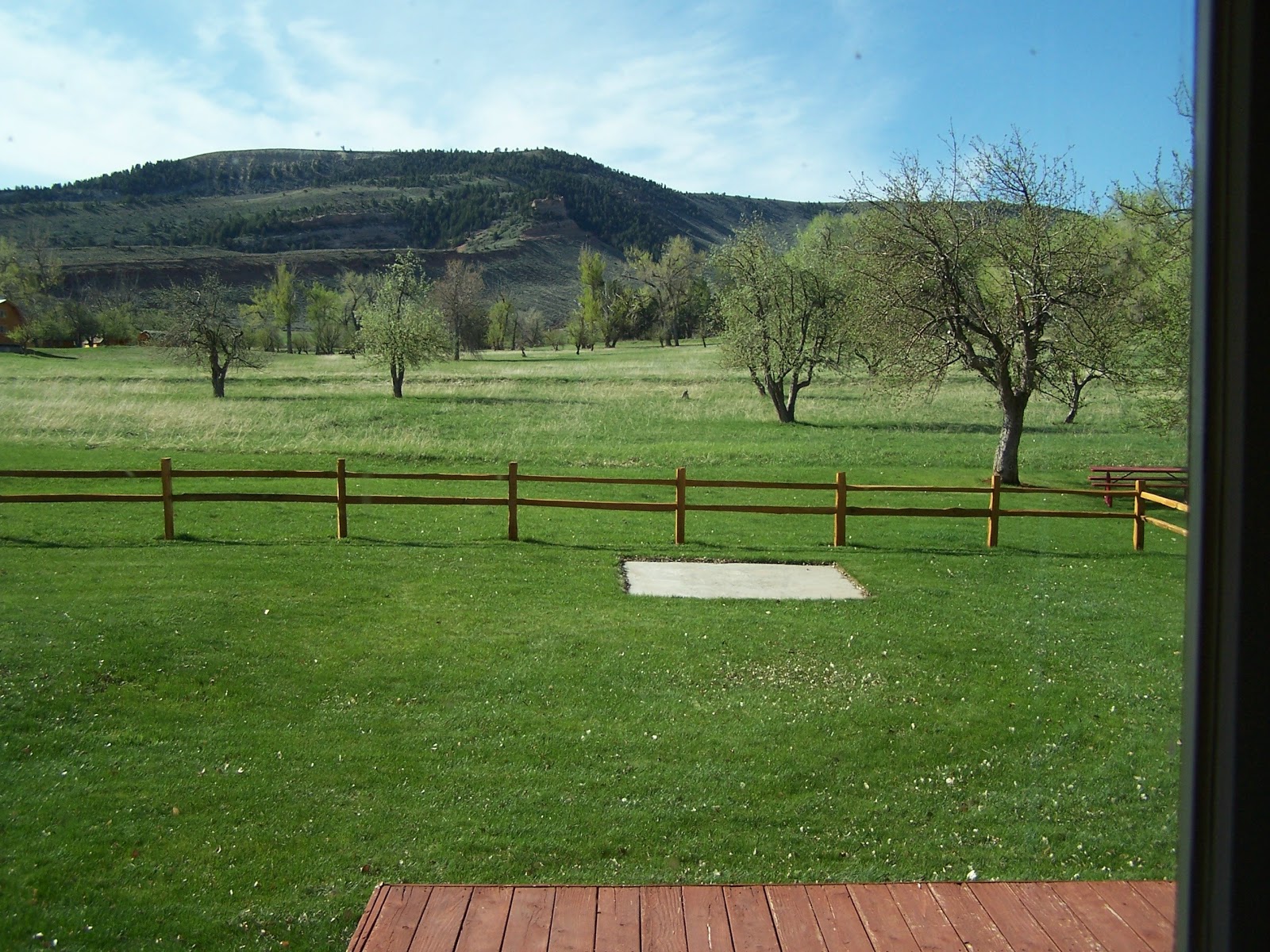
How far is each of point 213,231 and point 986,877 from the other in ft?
147

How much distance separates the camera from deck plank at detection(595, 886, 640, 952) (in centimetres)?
311

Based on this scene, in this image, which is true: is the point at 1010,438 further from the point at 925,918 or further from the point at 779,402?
the point at 925,918

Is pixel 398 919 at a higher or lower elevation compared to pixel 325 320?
lower

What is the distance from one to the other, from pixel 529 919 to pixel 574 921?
151mm

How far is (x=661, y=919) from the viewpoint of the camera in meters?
3.29

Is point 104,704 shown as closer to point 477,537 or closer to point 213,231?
point 477,537

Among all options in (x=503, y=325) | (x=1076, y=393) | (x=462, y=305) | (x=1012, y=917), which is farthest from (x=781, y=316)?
(x=503, y=325)

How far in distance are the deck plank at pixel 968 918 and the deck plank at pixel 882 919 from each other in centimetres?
16

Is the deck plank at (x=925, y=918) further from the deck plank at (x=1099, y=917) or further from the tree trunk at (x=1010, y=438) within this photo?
the tree trunk at (x=1010, y=438)

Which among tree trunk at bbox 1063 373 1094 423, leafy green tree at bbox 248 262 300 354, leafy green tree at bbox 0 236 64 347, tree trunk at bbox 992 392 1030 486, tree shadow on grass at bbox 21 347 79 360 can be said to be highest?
leafy green tree at bbox 248 262 300 354

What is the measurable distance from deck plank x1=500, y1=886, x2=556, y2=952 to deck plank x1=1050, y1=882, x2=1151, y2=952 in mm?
1766

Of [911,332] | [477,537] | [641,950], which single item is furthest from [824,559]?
[641,950]

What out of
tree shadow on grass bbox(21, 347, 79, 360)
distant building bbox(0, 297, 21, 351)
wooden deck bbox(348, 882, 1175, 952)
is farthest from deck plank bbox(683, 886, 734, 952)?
tree shadow on grass bbox(21, 347, 79, 360)

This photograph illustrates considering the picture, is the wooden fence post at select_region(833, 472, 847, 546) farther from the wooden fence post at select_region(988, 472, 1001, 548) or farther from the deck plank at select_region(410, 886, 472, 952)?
the deck plank at select_region(410, 886, 472, 952)
